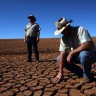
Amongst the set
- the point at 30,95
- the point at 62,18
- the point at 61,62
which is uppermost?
the point at 62,18

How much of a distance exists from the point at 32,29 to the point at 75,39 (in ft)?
11.6

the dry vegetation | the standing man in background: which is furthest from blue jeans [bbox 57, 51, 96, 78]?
the dry vegetation

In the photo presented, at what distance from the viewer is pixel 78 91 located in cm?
422

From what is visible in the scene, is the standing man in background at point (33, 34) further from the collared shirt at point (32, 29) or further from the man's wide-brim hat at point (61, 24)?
the man's wide-brim hat at point (61, 24)

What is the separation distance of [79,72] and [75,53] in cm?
78

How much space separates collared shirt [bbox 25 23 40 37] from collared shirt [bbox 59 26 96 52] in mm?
3332

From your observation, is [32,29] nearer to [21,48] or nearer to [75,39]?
[75,39]

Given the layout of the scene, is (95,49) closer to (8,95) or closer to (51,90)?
(51,90)

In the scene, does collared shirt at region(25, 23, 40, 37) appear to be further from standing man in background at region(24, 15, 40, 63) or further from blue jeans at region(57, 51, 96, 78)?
blue jeans at region(57, 51, 96, 78)

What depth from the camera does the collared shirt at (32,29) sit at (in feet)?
26.0

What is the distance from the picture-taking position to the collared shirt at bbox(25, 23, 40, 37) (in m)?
7.92

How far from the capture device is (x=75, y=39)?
456cm

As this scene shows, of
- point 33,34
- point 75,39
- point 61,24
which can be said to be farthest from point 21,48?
point 61,24

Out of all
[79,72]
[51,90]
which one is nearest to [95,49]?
[79,72]
